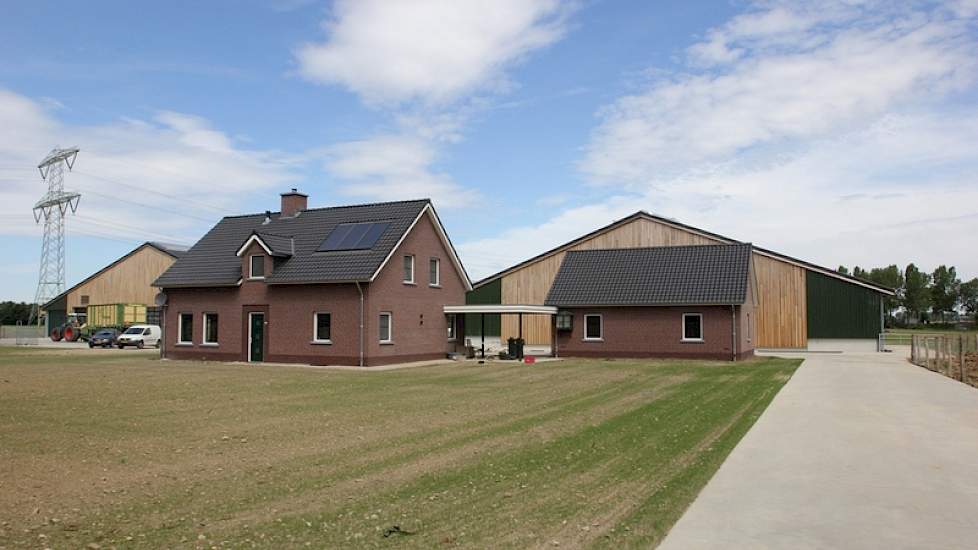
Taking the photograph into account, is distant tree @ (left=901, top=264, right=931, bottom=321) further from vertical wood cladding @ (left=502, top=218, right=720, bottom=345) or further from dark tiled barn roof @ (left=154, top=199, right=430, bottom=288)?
dark tiled barn roof @ (left=154, top=199, right=430, bottom=288)

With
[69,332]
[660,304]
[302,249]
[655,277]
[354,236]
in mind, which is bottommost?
[69,332]

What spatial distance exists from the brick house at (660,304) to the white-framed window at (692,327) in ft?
0.14

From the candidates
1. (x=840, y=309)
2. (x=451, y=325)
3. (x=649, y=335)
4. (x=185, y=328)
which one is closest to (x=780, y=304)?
(x=840, y=309)

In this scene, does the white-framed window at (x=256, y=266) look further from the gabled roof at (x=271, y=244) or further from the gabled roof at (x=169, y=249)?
the gabled roof at (x=169, y=249)

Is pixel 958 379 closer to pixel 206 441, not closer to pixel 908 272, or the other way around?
pixel 206 441

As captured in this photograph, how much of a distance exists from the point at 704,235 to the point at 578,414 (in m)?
30.6

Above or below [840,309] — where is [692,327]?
below

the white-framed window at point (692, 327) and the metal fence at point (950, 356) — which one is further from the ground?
the white-framed window at point (692, 327)

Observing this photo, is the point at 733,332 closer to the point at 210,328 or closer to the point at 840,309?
the point at 840,309

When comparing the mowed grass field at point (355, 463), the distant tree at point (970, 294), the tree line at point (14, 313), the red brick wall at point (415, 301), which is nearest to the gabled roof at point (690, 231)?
the red brick wall at point (415, 301)

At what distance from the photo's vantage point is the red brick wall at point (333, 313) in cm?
2836

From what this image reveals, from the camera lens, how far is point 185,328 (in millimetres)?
32812

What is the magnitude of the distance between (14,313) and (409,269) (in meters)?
101

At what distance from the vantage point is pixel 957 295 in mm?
131750
